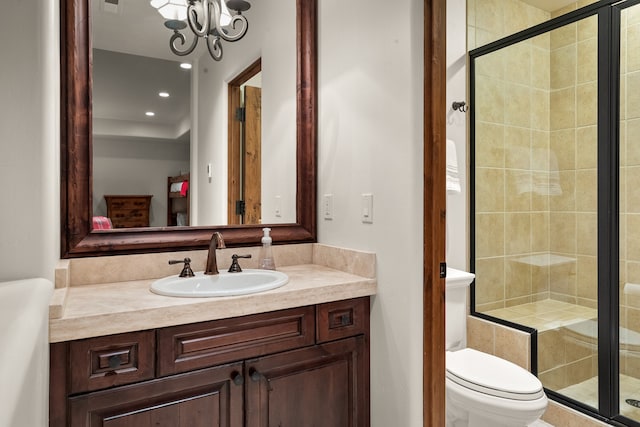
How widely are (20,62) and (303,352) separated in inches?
46.2

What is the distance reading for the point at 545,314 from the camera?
102 inches

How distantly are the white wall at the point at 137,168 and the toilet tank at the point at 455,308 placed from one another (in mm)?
1447

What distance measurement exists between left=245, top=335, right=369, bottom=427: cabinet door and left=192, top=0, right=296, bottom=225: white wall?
685 mm

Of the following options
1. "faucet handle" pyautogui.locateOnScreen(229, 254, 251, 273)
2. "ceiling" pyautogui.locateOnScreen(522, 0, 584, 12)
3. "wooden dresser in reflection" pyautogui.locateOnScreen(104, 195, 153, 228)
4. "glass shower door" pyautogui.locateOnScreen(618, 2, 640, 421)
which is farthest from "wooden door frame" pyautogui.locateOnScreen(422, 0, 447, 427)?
"ceiling" pyautogui.locateOnScreen(522, 0, 584, 12)

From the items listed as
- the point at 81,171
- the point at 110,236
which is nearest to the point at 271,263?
the point at 110,236

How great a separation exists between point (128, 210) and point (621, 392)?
254 cm

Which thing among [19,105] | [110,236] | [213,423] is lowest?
[213,423]

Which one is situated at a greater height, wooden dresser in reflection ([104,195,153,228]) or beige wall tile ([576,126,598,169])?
beige wall tile ([576,126,598,169])

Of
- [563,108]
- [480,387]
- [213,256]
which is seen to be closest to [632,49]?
[563,108]

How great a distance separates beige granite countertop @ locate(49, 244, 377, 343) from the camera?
1.05 m

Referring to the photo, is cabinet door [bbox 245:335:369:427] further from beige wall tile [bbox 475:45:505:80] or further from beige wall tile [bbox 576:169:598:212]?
beige wall tile [bbox 475:45:505:80]

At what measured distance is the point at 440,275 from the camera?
4.60 ft

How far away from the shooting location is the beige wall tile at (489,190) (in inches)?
104

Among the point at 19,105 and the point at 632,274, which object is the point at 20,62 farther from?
the point at 632,274
